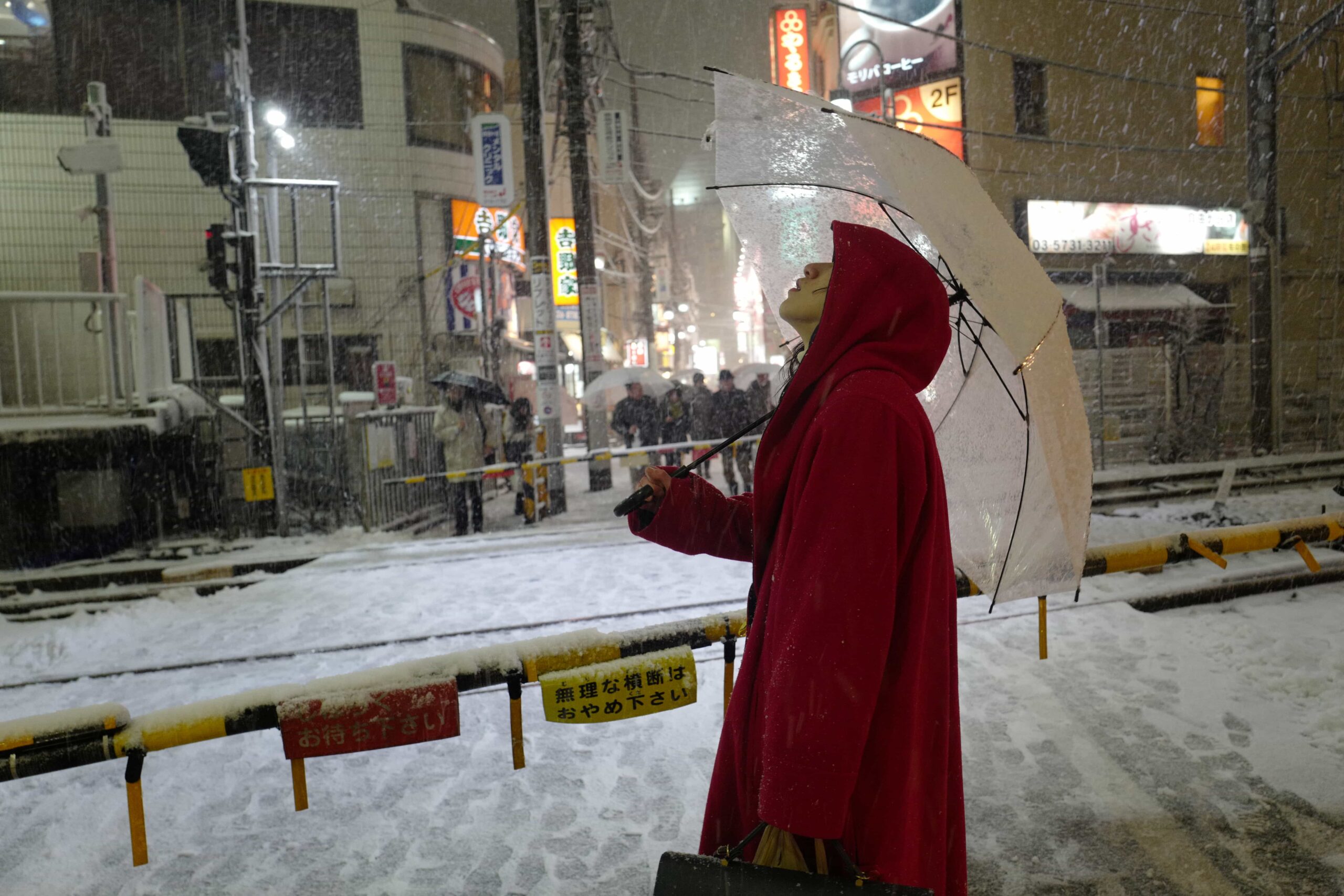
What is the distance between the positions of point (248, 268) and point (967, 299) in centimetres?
1093

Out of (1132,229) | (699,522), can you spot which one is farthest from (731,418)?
(699,522)

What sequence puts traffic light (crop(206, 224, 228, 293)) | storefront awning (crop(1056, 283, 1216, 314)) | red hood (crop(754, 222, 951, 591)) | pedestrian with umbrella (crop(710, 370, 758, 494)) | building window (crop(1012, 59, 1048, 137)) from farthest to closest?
building window (crop(1012, 59, 1048, 137))
storefront awning (crop(1056, 283, 1216, 314))
pedestrian with umbrella (crop(710, 370, 758, 494))
traffic light (crop(206, 224, 228, 293))
red hood (crop(754, 222, 951, 591))

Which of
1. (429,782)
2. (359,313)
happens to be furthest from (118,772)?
(359,313)

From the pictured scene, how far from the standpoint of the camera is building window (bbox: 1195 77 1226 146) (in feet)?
66.9

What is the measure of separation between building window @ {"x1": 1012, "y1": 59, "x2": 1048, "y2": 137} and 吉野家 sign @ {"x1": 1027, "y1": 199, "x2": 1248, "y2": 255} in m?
2.13

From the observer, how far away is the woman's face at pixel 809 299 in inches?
75.2

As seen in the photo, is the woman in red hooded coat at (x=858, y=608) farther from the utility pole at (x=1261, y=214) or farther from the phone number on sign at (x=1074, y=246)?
the phone number on sign at (x=1074, y=246)

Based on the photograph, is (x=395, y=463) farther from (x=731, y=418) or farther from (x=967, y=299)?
(x=967, y=299)

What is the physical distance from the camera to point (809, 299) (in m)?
1.92

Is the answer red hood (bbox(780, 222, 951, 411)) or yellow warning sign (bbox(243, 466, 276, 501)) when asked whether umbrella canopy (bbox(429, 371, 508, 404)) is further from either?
red hood (bbox(780, 222, 951, 411))

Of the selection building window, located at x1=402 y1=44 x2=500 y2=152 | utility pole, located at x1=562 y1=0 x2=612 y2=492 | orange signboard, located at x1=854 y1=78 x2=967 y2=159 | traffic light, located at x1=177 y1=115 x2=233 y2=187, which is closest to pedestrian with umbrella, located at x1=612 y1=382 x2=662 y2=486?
utility pole, located at x1=562 y1=0 x2=612 y2=492

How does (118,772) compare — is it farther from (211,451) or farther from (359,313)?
(359,313)

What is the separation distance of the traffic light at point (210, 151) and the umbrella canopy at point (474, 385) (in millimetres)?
3826

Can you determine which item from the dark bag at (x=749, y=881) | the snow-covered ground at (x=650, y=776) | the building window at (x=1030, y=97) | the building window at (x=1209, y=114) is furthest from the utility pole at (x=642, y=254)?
the dark bag at (x=749, y=881)
